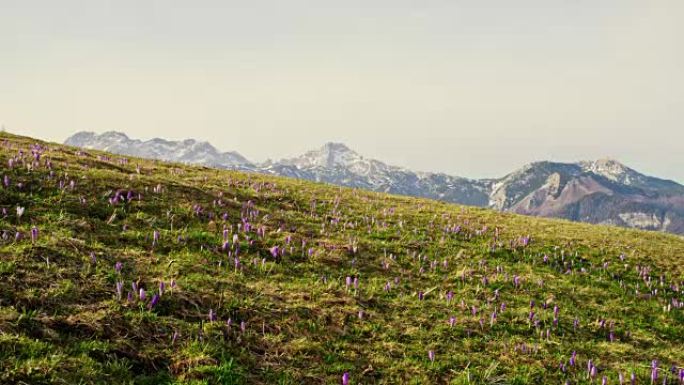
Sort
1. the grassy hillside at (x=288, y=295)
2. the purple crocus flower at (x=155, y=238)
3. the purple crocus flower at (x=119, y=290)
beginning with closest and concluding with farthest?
the grassy hillside at (x=288, y=295)
the purple crocus flower at (x=119, y=290)
the purple crocus flower at (x=155, y=238)

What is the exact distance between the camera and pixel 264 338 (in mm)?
8445

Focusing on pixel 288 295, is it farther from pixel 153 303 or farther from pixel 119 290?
pixel 119 290

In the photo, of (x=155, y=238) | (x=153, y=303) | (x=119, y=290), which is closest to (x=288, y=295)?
(x=153, y=303)

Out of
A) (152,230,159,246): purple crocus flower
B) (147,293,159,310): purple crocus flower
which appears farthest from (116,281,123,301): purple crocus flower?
(152,230,159,246): purple crocus flower

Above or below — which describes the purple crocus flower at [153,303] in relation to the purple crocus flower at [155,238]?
below

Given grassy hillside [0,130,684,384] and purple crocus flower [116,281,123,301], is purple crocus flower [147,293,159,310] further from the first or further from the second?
purple crocus flower [116,281,123,301]

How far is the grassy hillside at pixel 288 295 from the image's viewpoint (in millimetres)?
7445

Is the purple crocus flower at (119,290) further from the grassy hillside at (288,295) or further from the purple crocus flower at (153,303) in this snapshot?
the purple crocus flower at (153,303)

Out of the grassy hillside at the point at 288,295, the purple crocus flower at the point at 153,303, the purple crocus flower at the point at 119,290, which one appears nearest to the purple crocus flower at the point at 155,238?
the grassy hillside at the point at 288,295

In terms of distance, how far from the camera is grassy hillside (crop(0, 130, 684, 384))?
7.45 meters

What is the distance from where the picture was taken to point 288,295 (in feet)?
33.8

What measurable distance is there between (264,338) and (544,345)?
5.75m

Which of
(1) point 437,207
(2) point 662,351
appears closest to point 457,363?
(2) point 662,351

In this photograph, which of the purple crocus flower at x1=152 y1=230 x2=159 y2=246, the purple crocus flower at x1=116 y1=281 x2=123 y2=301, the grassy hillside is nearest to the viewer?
the grassy hillside
